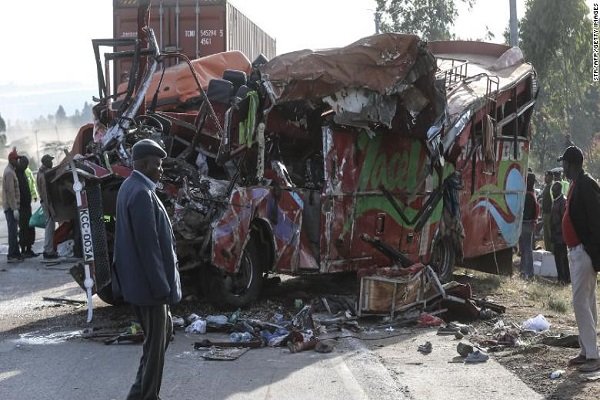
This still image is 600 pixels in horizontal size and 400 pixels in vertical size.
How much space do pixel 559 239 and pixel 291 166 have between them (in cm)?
525

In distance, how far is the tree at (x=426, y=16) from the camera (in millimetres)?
32500

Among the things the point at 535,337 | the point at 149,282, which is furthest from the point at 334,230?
the point at 149,282

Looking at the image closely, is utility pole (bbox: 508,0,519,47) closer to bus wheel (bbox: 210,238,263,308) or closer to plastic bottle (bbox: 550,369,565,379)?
bus wheel (bbox: 210,238,263,308)

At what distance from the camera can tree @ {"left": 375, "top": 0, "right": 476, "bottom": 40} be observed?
32.5 metres

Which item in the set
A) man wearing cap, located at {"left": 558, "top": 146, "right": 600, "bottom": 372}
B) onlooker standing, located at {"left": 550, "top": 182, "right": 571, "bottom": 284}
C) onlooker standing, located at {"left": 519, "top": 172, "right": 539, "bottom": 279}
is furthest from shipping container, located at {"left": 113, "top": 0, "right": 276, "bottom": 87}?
man wearing cap, located at {"left": 558, "top": 146, "right": 600, "bottom": 372}

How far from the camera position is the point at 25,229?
51.8ft

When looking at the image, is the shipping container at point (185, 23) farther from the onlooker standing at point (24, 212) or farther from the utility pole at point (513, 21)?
the utility pole at point (513, 21)


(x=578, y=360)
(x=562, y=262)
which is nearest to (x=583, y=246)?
(x=578, y=360)

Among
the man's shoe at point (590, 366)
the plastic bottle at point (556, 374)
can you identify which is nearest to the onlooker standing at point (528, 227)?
the man's shoe at point (590, 366)

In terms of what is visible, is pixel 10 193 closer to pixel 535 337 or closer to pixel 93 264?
pixel 93 264

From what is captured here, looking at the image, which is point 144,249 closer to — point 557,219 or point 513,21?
point 557,219

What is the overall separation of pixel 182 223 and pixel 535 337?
3811mm

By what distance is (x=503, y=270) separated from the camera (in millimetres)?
13930

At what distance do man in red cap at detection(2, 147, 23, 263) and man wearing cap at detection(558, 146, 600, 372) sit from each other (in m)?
10.8
